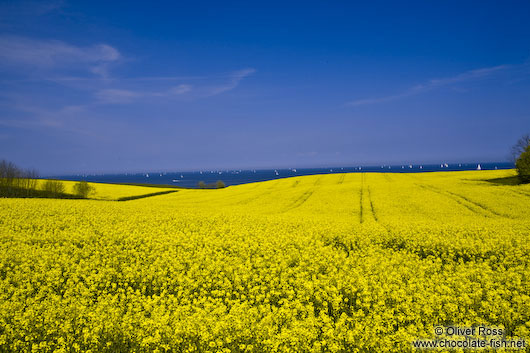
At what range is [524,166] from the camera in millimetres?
39938

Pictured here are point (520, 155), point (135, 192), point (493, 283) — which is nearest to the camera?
point (493, 283)

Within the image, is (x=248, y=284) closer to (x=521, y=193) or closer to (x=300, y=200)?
(x=300, y=200)

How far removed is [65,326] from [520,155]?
2039 inches

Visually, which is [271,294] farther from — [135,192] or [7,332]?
[135,192]

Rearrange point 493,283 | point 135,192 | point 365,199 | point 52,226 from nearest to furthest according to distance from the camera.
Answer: point 493,283
point 52,226
point 365,199
point 135,192

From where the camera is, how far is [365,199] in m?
31.6

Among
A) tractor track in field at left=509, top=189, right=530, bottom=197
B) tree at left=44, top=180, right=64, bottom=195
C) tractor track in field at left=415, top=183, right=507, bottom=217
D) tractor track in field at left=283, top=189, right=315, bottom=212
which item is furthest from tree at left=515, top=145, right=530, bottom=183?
tree at left=44, top=180, right=64, bottom=195

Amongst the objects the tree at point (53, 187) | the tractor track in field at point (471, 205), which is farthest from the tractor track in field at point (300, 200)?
the tree at point (53, 187)

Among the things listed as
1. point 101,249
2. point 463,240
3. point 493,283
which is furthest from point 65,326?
point 463,240

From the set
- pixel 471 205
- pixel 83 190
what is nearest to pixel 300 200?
pixel 471 205

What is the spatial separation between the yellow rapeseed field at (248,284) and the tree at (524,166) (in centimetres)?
2879

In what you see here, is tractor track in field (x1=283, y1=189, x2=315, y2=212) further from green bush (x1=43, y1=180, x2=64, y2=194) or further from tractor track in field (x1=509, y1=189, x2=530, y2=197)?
green bush (x1=43, y1=180, x2=64, y2=194)

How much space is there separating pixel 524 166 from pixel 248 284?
151 feet

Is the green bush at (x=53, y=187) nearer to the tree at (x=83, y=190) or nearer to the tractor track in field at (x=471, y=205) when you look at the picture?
the tree at (x=83, y=190)
